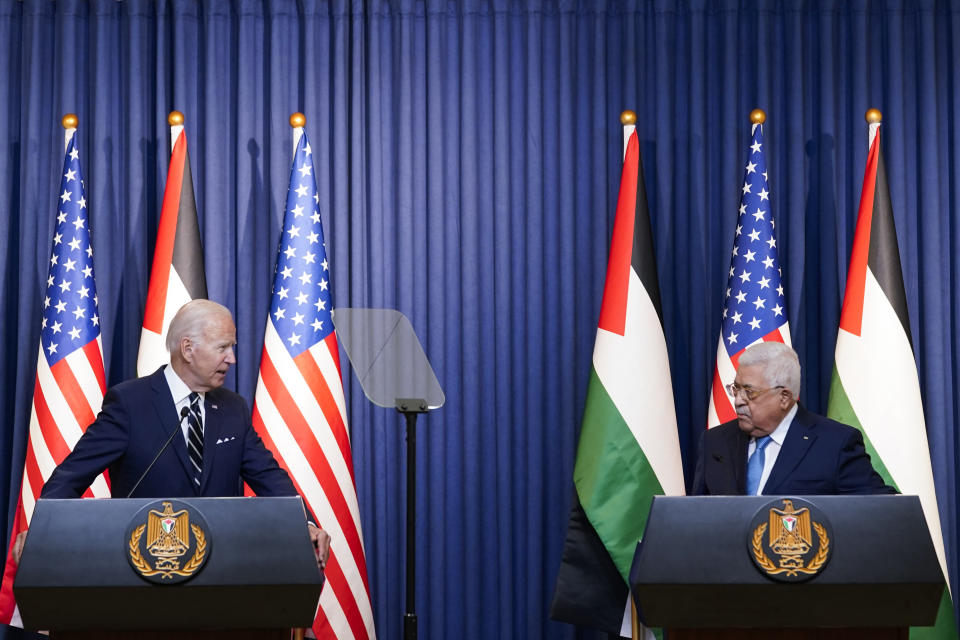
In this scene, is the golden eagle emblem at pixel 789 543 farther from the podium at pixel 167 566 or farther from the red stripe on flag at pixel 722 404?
the red stripe on flag at pixel 722 404

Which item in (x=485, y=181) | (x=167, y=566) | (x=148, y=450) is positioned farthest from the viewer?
(x=485, y=181)

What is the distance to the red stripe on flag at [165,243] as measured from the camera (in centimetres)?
447

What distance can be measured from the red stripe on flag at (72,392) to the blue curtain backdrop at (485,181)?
432 millimetres

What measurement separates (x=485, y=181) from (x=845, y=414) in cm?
180

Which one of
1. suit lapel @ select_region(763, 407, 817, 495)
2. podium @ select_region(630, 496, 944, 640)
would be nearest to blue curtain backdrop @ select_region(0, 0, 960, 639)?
suit lapel @ select_region(763, 407, 817, 495)

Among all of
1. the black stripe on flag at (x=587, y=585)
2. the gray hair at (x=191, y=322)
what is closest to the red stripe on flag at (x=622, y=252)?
the black stripe on flag at (x=587, y=585)

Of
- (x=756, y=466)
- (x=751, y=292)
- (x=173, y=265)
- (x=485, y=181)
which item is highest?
(x=485, y=181)

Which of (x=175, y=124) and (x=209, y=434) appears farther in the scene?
(x=175, y=124)

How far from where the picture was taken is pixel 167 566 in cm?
247

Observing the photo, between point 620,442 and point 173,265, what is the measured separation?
75.6 inches

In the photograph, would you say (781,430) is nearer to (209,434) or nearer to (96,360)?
(209,434)

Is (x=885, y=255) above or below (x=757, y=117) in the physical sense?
below

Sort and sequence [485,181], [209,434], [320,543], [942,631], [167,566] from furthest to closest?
[485,181], [942,631], [209,434], [320,543], [167,566]

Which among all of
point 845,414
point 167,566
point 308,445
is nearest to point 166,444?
point 167,566
